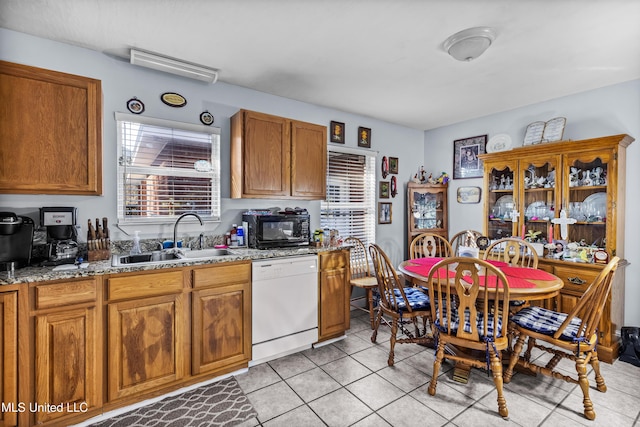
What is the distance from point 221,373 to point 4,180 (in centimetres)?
196

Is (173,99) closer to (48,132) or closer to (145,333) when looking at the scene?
(48,132)

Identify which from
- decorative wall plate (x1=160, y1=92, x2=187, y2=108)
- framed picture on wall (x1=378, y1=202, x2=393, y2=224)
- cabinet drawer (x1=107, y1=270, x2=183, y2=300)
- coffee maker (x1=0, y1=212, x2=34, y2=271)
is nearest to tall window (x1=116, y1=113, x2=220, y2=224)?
decorative wall plate (x1=160, y1=92, x2=187, y2=108)

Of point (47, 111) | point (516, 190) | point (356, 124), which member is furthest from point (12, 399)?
point (516, 190)

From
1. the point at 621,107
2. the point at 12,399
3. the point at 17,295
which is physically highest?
the point at 621,107

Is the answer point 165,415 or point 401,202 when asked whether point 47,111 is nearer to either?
point 165,415

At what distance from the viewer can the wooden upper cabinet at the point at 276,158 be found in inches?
113

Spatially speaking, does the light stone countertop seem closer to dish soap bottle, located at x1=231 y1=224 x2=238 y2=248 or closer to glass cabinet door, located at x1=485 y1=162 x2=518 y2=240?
dish soap bottle, located at x1=231 y1=224 x2=238 y2=248

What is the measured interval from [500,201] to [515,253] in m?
0.94

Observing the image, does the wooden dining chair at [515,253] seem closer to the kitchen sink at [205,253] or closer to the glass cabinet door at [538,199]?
the glass cabinet door at [538,199]

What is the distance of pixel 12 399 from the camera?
1713 millimetres

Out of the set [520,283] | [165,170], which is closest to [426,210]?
[520,283]

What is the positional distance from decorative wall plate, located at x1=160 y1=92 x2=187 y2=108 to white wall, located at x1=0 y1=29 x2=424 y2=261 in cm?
3

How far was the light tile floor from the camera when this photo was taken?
195 centimetres

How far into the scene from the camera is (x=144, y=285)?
209 cm
